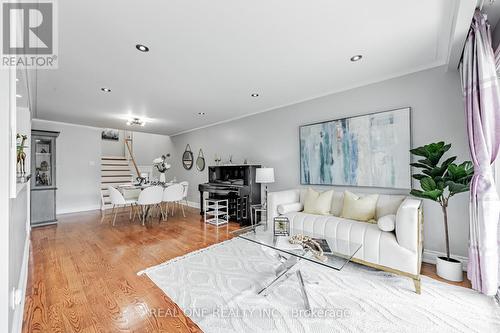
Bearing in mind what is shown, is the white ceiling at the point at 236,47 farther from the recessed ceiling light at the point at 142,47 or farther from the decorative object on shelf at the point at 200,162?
the decorative object on shelf at the point at 200,162

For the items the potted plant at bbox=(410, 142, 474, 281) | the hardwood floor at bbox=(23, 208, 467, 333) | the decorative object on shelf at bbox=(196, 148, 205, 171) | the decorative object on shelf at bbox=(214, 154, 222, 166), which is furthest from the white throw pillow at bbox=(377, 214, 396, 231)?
the decorative object on shelf at bbox=(196, 148, 205, 171)

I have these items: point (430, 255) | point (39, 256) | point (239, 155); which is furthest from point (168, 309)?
point (239, 155)

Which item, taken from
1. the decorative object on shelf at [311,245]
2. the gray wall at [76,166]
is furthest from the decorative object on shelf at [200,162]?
the decorative object on shelf at [311,245]

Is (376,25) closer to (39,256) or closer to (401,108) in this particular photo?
(401,108)

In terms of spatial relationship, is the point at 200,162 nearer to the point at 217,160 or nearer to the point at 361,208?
the point at 217,160

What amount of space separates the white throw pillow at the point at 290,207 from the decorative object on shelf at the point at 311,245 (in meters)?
1.15

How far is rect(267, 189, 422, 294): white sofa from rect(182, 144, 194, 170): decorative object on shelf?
471 centimetres

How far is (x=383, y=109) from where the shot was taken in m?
3.04

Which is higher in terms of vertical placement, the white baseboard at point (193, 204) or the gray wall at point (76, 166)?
the gray wall at point (76, 166)

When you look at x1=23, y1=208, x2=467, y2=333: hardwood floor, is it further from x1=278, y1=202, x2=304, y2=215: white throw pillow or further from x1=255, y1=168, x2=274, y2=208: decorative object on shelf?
x1=255, y1=168, x2=274, y2=208: decorative object on shelf

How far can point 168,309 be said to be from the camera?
1.80 metres

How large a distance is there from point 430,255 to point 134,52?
4306 mm

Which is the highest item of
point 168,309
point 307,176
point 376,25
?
point 376,25

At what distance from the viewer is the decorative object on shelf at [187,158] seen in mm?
6772
